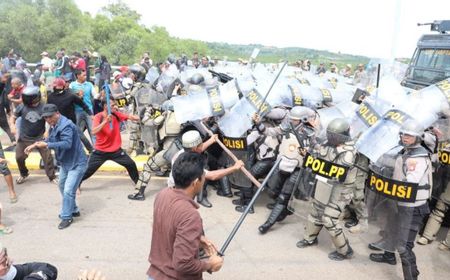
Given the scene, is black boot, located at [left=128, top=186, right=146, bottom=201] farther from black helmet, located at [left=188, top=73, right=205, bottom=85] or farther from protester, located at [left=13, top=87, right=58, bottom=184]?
black helmet, located at [left=188, top=73, right=205, bottom=85]

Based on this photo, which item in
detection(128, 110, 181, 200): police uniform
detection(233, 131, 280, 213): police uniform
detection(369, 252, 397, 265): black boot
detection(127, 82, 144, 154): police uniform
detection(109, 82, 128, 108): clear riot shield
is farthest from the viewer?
detection(127, 82, 144, 154): police uniform

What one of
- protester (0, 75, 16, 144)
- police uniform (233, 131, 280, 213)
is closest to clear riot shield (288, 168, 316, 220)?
police uniform (233, 131, 280, 213)

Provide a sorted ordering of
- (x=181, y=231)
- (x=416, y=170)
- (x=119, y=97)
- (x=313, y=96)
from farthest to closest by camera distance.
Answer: (x=313, y=96) < (x=119, y=97) < (x=416, y=170) < (x=181, y=231)

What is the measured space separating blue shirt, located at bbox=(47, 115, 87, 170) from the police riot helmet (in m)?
3.83

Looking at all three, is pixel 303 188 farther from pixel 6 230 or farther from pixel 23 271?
pixel 6 230

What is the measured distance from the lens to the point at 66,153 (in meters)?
5.27

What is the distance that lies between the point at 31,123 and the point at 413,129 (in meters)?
5.23

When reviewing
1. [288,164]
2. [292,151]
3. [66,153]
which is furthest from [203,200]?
[66,153]

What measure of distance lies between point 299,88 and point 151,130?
2.75 meters

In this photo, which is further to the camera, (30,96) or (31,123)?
(31,123)

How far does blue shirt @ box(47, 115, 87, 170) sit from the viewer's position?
198 inches

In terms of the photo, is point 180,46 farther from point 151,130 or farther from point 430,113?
point 430,113

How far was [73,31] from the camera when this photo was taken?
34000mm

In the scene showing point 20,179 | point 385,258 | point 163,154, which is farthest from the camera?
point 20,179
